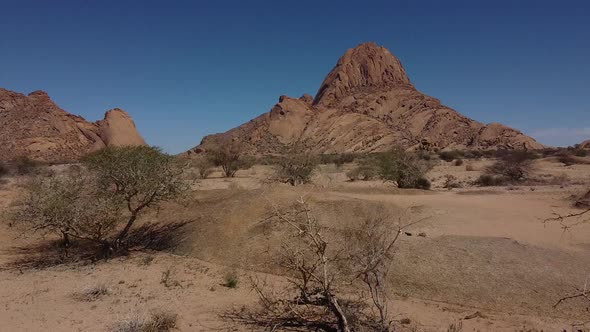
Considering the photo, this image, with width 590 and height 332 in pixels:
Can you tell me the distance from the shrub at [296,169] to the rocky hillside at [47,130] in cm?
4705

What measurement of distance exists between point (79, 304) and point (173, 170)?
7177 mm

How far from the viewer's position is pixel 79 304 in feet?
33.3

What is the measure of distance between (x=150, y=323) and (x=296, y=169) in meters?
19.0

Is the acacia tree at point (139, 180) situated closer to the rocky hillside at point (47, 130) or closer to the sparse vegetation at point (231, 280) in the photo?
the sparse vegetation at point (231, 280)

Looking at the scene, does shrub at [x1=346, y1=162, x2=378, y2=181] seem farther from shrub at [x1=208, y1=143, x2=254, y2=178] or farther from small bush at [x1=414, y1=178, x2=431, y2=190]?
shrub at [x1=208, y1=143, x2=254, y2=178]

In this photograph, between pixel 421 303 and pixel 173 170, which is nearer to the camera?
pixel 421 303

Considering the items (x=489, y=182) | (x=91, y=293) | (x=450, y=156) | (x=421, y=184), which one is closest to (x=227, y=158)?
(x=421, y=184)

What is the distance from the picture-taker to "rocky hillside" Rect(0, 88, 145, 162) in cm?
6781

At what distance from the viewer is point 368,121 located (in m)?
96.7

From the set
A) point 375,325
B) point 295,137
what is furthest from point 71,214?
point 295,137

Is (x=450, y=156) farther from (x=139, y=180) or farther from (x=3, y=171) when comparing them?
(x=3, y=171)

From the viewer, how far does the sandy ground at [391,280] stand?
907 centimetres

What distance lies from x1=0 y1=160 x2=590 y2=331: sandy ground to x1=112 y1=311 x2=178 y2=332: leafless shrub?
0.31m

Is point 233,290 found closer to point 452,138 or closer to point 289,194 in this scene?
point 289,194
